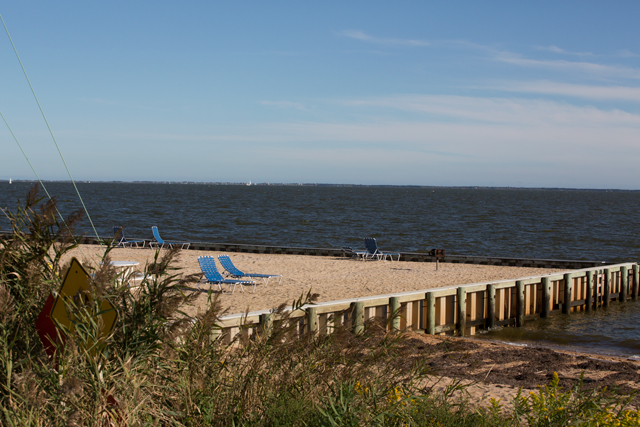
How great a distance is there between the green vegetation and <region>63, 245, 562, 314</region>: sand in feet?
24.4

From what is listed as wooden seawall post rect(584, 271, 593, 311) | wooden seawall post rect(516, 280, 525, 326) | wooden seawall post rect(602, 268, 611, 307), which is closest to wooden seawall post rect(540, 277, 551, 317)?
wooden seawall post rect(516, 280, 525, 326)

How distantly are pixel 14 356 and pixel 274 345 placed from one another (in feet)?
→ 4.80

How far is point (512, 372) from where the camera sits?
23.8 feet

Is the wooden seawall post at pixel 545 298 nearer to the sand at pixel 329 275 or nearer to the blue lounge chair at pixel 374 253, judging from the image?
the sand at pixel 329 275

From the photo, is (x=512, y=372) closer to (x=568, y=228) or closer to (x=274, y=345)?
(x=274, y=345)

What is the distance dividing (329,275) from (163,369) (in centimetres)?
1311

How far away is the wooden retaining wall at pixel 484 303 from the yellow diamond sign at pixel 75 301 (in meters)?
3.88

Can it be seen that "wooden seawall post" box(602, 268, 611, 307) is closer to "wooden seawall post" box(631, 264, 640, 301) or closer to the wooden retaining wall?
the wooden retaining wall

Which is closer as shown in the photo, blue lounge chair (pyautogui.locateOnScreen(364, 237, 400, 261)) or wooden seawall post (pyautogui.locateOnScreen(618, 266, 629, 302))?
wooden seawall post (pyautogui.locateOnScreen(618, 266, 629, 302))

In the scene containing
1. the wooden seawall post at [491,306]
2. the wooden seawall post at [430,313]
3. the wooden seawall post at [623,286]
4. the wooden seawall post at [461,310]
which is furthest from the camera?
the wooden seawall post at [623,286]

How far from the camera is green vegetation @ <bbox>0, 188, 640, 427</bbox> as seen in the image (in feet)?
8.82

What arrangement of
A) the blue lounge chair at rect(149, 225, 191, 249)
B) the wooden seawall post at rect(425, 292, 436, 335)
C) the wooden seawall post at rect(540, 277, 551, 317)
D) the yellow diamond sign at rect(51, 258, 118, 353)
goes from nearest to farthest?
the yellow diamond sign at rect(51, 258, 118, 353) → the wooden seawall post at rect(425, 292, 436, 335) → the wooden seawall post at rect(540, 277, 551, 317) → the blue lounge chair at rect(149, 225, 191, 249)

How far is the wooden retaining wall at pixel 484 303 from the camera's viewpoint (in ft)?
26.5

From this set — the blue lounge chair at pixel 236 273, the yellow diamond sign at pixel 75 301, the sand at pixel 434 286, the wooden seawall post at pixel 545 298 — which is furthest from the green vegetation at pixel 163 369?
the blue lounge chair at pixel 236 273
